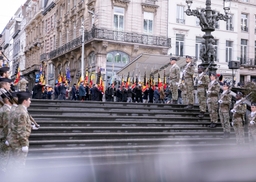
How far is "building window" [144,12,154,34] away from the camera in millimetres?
38094

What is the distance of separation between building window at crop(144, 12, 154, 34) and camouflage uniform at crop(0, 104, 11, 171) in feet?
100

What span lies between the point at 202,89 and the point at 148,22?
2431cm

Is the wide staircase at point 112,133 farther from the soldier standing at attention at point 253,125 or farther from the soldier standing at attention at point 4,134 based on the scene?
the soldier standing at attention at point 4,134

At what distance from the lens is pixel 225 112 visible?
532 inches

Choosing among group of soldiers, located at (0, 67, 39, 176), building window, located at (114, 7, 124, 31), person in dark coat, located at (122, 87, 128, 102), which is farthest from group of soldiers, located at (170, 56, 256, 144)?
building window, located at (114, 7, 124, 31)

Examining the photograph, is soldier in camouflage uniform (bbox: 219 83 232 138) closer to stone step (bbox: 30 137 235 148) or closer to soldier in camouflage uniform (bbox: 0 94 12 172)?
stone step (bbox: 30 137 235 148)

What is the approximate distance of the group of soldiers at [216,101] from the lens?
13043 millimetres

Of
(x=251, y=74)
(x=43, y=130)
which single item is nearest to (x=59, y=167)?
(x=43, y=130)

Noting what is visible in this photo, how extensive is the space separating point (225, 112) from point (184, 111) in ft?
6.83

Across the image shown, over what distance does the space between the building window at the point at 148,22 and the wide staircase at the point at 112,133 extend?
23.6 meters

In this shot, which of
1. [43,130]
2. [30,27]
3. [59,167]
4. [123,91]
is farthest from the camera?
[30,27]

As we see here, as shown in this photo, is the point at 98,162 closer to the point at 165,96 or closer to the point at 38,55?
the point at 165,96

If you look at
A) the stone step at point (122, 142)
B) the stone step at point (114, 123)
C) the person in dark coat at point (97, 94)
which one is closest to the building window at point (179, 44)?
the person in dark coat at point (97, 94)

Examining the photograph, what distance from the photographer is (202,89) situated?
48.6ft
